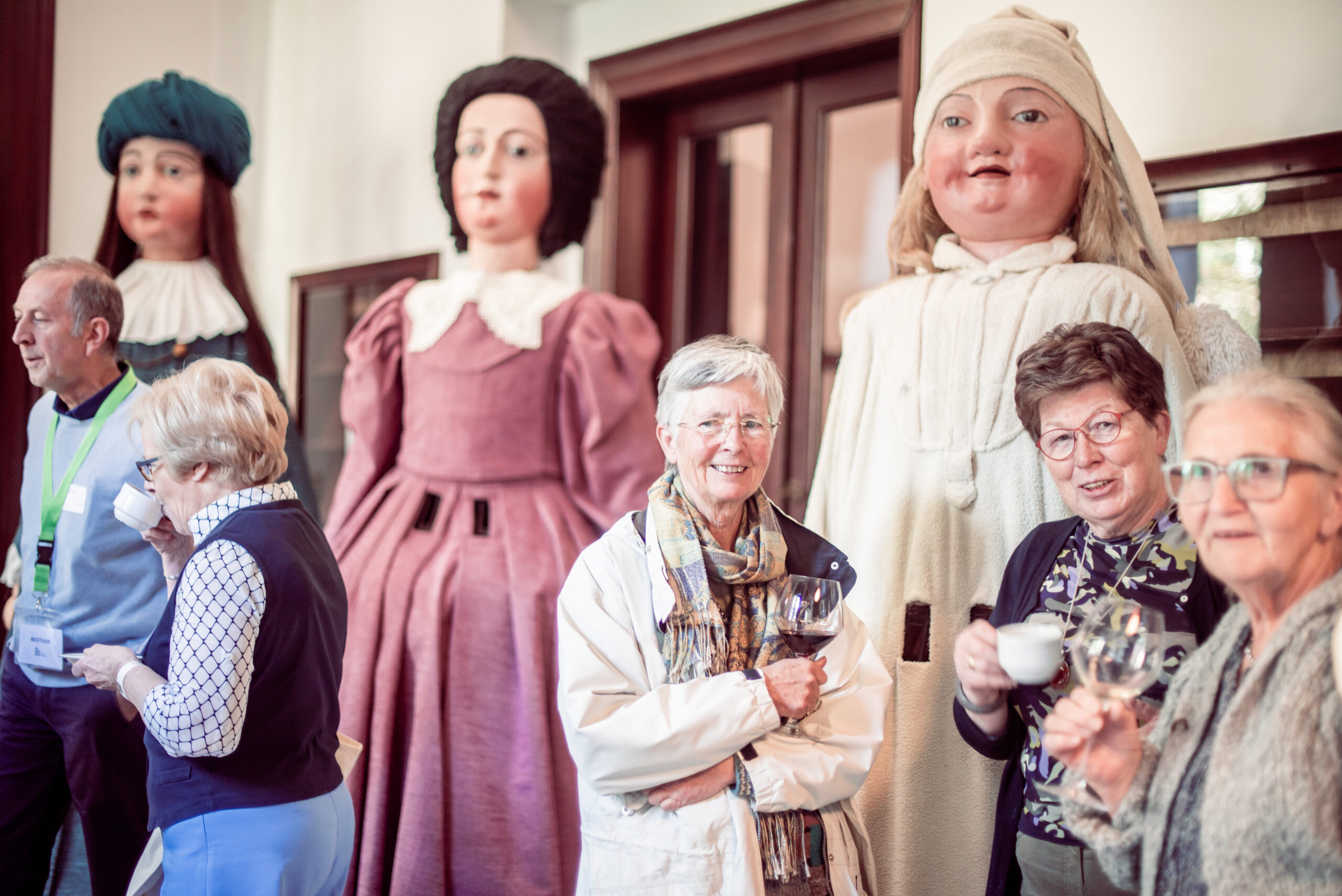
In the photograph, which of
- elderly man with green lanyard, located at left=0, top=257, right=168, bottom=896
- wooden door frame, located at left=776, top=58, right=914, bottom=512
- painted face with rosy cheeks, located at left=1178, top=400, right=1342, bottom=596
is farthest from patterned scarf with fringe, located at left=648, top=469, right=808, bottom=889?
wooden door frame, located at left=776, top=58, right=914, bottom=512

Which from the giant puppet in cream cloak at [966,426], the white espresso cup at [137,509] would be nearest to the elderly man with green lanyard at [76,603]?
the white espresso cup at [137,509]

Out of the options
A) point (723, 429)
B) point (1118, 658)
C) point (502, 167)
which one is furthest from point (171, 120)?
point (1118, 658)

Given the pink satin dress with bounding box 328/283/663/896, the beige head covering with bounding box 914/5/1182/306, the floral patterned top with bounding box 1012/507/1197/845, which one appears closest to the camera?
the floral patterned top with bounding box 1012/507/1197/845

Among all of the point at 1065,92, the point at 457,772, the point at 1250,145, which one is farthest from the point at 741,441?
the point at 1250,145

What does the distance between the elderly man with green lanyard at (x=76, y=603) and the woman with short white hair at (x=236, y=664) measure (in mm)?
466

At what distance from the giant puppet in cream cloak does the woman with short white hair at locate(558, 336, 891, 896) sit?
28 cm

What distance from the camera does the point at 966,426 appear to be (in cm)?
220

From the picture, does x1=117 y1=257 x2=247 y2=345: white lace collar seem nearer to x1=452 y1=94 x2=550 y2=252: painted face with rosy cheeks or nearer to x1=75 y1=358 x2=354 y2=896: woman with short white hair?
x1=452 y1=94 x2=550 y2=252: painted face with rosy cheeks

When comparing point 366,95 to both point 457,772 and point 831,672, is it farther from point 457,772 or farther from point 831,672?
point 831,672

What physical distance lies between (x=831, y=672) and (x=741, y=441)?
41 cm

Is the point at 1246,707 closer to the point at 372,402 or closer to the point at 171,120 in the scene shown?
the point at 372,402

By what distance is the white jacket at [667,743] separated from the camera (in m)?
1.74

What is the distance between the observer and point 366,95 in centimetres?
434

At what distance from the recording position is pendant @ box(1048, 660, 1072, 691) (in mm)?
1713
